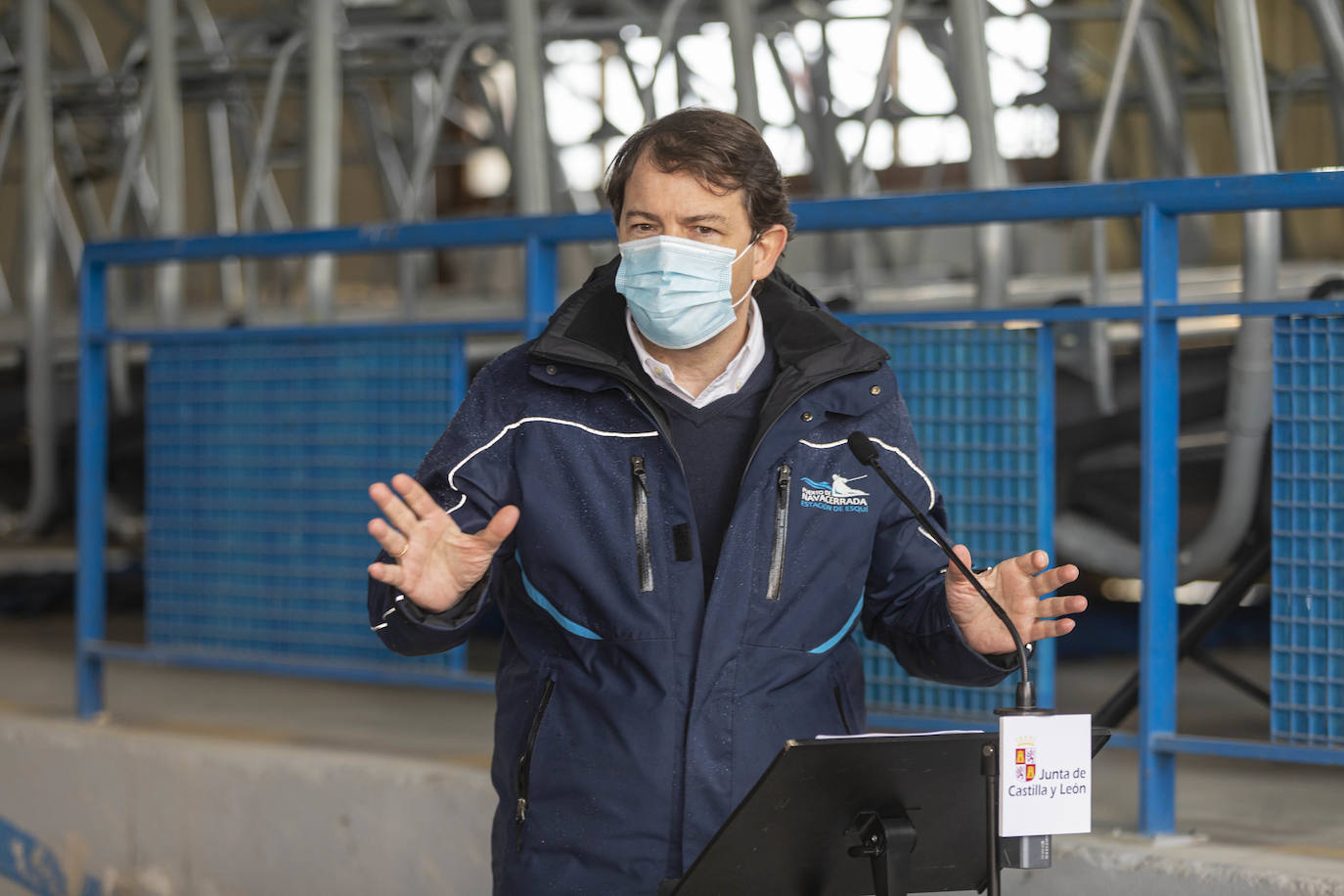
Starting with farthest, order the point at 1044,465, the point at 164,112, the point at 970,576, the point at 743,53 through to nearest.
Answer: the point at 164,112 → the point at 743,53 → the point at 1044,465 → the point at 970,576

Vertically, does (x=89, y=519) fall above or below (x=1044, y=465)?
below

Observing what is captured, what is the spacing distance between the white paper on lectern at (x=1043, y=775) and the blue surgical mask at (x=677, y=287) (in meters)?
0.69

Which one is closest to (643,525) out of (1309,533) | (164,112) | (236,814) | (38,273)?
(1309,533)

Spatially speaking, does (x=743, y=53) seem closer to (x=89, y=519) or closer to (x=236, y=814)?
(x=89, y=519)

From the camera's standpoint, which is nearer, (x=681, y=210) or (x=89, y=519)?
(x=681, y=210)

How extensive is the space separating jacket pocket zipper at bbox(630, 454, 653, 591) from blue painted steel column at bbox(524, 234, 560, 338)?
142 centimetres

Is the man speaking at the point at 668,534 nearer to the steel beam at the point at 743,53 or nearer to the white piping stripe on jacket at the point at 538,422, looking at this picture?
the white piping stripe on jacket at the point at 538,422

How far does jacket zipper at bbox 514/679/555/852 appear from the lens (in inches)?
81.3

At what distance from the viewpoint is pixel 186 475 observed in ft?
13.4

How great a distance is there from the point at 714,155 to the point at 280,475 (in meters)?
2.23

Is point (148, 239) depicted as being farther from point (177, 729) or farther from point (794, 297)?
point (794, 297)

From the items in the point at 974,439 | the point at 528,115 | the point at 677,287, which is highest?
the point at 528,115

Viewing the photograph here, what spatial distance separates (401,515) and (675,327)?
1.42 feet

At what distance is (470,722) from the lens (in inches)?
161
